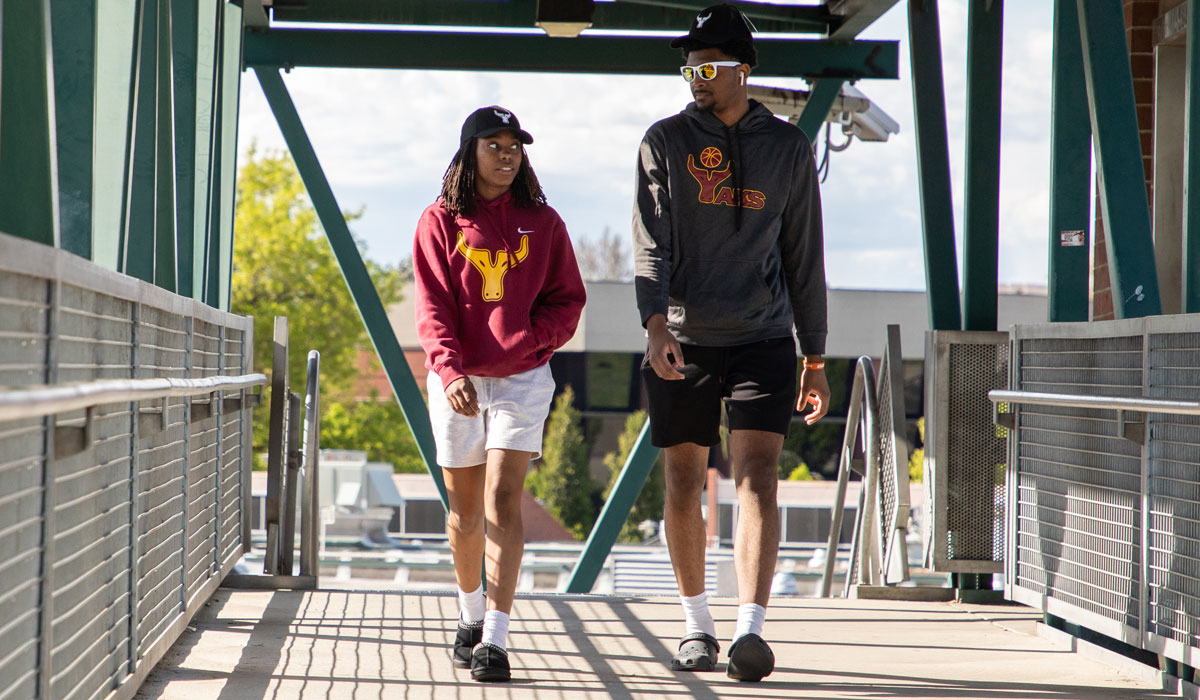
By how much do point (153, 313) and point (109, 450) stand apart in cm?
59

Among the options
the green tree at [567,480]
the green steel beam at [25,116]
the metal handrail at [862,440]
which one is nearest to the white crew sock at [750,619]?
the green steel beam at [25,116]

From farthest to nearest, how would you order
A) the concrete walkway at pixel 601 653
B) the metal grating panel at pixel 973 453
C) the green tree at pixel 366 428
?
the green tree at pixel 366 428
the metal grating panel at pixel 973 453
the concrete walkway at pixel 601 653

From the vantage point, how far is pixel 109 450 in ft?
9.70

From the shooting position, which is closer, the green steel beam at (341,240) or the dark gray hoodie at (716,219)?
the dark gray hoodie at (716,219)

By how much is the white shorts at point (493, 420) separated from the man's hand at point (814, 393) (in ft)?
2.36

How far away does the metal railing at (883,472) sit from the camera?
5.76 m

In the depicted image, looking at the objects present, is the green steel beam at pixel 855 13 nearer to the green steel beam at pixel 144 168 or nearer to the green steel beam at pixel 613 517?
the green steel beam at pixel 613 517

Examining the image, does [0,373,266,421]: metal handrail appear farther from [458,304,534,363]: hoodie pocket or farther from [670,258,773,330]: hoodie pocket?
[670,258,773,330]: hoodie pocket

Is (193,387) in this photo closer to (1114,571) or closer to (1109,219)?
(1114,571)

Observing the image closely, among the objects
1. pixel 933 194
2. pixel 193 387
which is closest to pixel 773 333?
pixel 193 387

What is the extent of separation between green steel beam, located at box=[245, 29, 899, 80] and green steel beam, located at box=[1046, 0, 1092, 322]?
3499 mm

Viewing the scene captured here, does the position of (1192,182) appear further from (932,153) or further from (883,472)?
(883,472)

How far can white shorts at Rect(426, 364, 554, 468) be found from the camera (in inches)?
140

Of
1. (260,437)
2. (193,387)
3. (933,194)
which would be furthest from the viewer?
(260,437)
